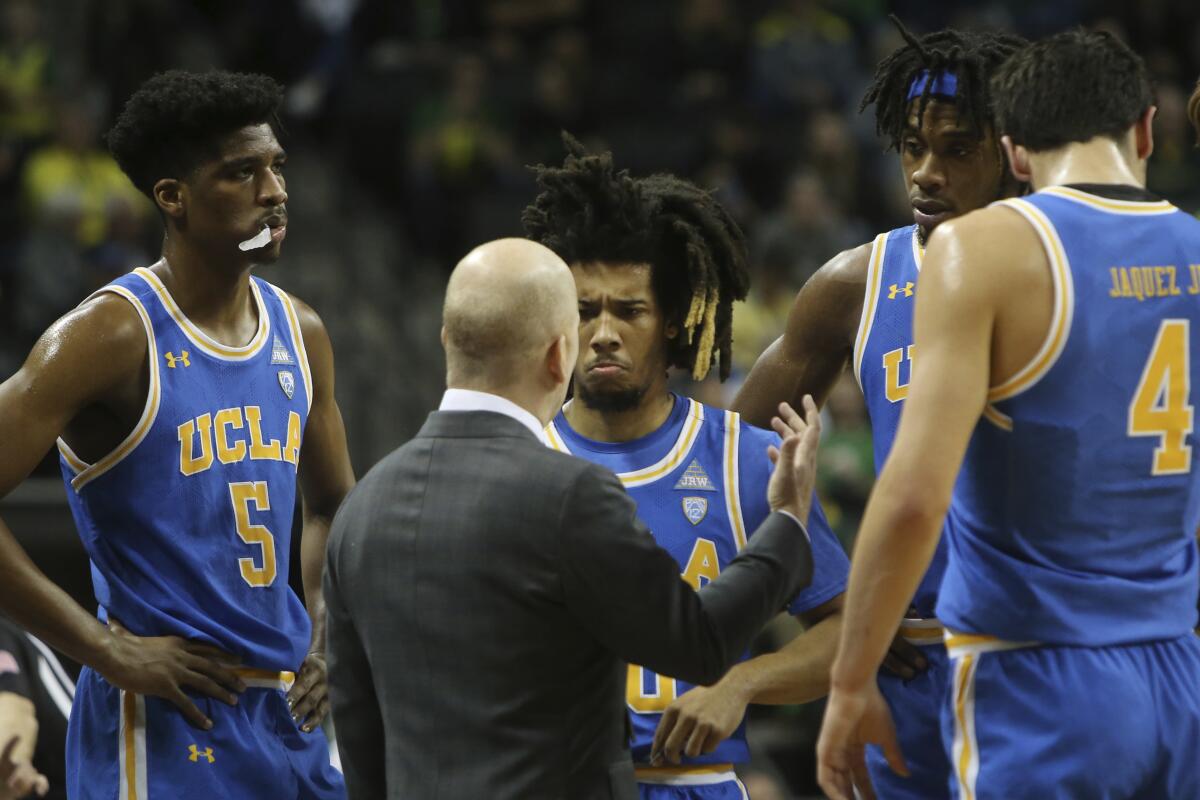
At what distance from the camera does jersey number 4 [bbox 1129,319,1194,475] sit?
3.32 meters

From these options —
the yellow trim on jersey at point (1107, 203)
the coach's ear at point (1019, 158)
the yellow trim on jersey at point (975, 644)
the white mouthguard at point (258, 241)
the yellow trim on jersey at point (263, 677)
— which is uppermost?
the coach's ear at point (1019, 158)

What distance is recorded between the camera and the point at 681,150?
1147cm

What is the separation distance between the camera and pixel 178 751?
4.14m

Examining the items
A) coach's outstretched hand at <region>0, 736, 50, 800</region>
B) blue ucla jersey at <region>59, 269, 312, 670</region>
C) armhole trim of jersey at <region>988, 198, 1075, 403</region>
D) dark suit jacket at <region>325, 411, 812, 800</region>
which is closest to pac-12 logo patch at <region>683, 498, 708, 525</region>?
dark suit jacket at <region>325, 411, 812, 800</region>

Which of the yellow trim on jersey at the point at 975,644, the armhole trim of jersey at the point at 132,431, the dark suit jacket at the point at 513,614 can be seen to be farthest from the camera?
the armhole trim of jersey at the point at 132,431

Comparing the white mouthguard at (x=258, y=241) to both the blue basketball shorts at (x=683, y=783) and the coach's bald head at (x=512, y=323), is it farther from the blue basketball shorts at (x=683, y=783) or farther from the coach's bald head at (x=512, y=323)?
the blue basketball shorts at (x=683, y=783)

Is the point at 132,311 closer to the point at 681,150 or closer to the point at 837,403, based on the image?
the point at 837,403

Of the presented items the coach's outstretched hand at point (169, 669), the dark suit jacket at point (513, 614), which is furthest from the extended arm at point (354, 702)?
the coach's outstretched hand at point (169, 669)

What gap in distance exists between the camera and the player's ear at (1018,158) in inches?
138

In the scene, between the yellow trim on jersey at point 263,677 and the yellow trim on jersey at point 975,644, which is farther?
the yellow trim on jersey at point 263,677

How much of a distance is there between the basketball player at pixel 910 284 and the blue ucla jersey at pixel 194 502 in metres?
1.48

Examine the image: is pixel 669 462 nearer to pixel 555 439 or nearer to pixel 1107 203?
pixel 555 439

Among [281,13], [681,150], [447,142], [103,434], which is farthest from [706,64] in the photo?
[103,434]

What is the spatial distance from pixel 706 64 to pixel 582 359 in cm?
850
